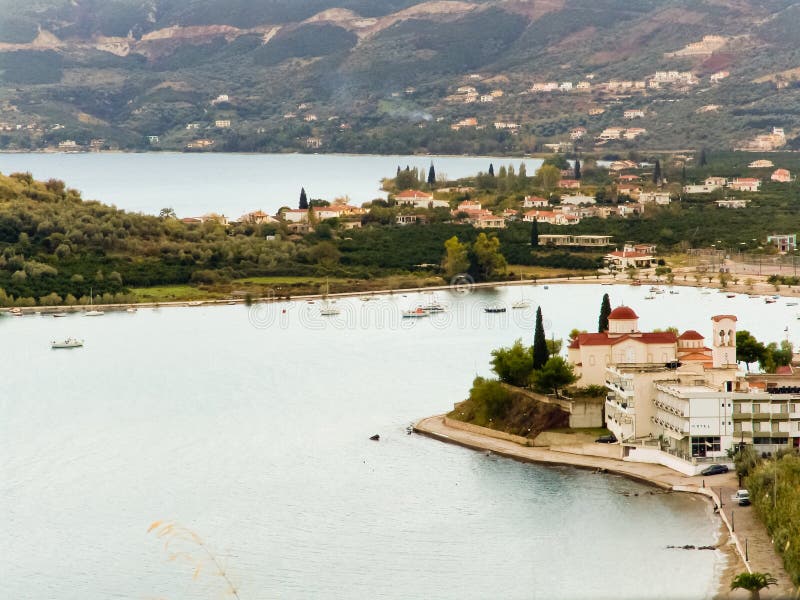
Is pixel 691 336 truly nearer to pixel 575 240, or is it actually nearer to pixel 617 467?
pixel 617 467

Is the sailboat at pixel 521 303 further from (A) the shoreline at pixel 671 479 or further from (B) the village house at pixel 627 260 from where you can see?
(A) the shoreline at pixel 671 479

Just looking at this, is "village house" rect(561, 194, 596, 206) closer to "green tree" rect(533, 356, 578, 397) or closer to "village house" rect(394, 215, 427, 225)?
"village house" rect(394, 215, 427, 225)

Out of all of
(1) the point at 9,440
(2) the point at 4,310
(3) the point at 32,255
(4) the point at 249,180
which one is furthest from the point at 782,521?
(4) the point at 249,180

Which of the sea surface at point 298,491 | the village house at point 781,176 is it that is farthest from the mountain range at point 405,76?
the sea surface at point 298,491

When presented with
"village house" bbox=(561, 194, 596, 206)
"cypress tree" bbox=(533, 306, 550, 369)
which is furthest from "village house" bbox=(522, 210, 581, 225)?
"cypress tree" bbox=(533, 306, 550, 369)

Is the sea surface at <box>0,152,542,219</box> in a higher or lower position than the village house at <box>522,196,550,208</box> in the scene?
higher

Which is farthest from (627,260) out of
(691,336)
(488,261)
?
(691,336)
